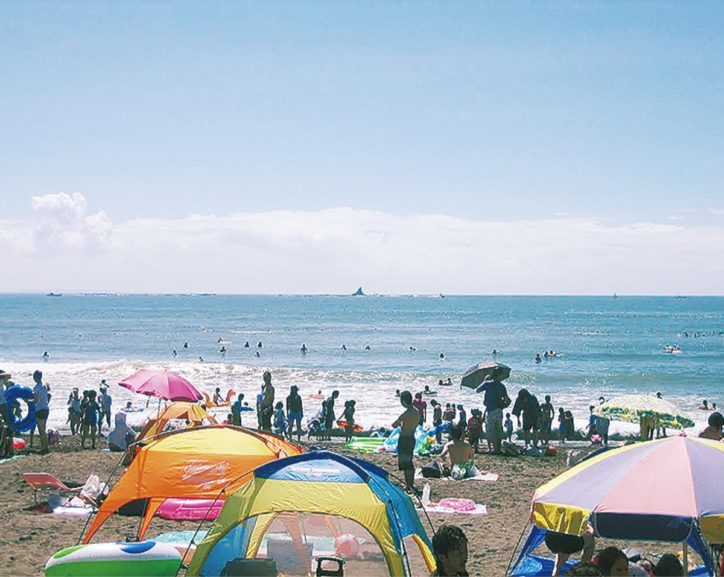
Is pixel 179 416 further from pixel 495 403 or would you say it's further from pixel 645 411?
pixel 645 411

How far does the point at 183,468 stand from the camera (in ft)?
30.3

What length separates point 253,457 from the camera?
936 centimetres

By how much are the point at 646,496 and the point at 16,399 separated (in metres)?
15.7

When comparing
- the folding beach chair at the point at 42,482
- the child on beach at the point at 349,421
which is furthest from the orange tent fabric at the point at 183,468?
the child on beach at the point at 349,421

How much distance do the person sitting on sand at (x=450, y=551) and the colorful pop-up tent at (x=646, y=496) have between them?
0.85 m

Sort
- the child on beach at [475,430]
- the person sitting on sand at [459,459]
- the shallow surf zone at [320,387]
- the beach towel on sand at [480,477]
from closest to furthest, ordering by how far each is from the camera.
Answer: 1. the beach towel on sand at [480,477]
2. the person sitting on sand at [459,459]
3. the child on beach at [475,430]
4. the shallow surf zone at [320,387]

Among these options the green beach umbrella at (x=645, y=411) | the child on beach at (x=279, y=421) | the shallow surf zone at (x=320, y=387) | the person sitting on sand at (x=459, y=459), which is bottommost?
the shallow surf zone at (x=320, y=387)

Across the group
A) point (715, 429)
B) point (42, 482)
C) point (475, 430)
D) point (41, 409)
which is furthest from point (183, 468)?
point (475, 430)

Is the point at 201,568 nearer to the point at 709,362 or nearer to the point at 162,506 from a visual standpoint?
the point at 162,506

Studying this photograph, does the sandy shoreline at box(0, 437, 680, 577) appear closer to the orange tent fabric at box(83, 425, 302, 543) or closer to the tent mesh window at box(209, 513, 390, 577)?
the orange tent fabric at box(83, 425, 302, 543)

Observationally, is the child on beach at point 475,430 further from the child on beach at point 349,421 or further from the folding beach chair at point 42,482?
the folding beach chair at point 42,482

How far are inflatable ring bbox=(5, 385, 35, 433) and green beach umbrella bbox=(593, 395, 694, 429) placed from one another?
40.7 ft

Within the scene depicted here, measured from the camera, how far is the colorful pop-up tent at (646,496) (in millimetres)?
5637

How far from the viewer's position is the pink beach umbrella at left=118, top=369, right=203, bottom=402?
16156mm
